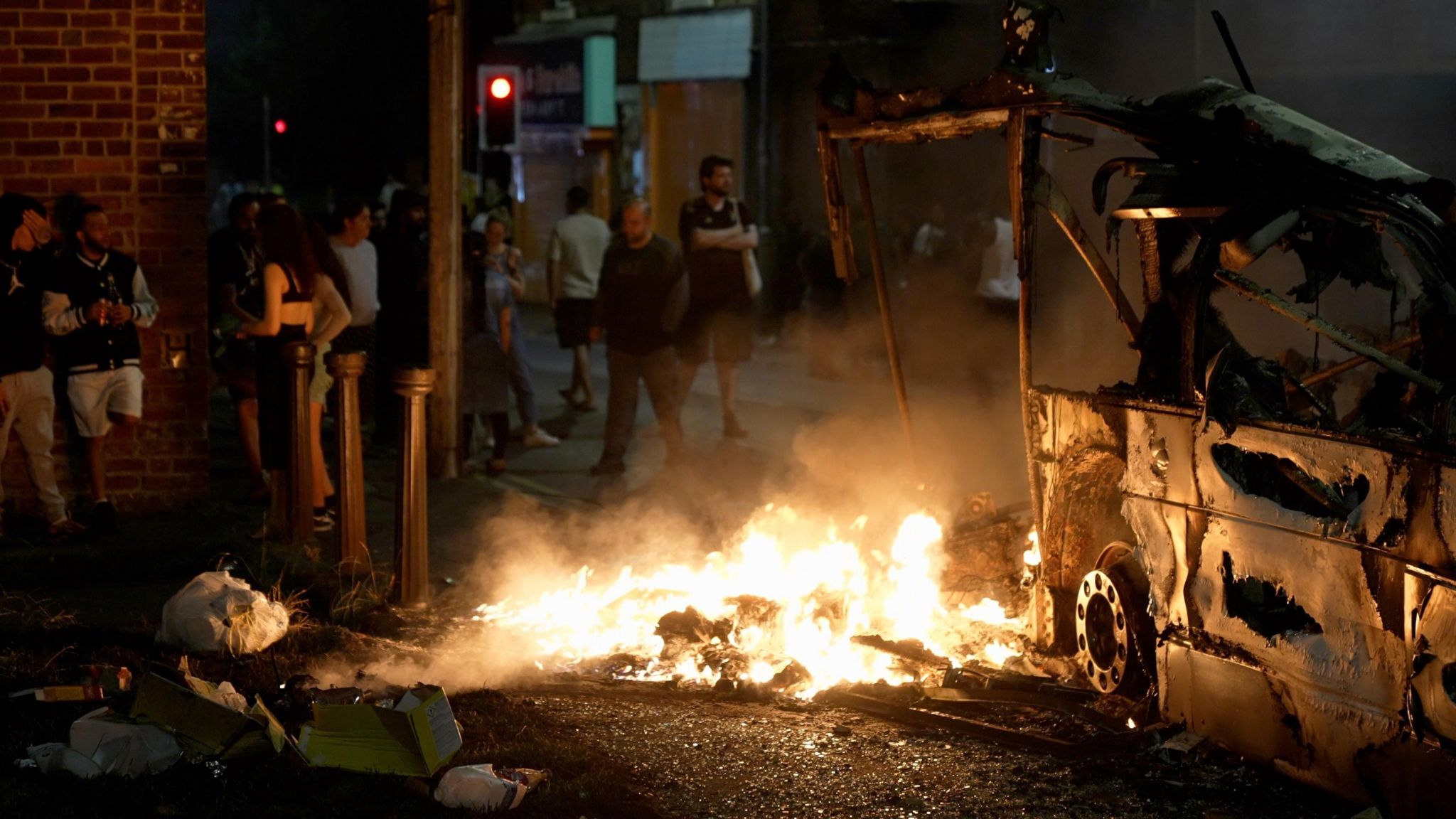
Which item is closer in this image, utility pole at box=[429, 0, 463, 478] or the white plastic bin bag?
the white plastic bin bag

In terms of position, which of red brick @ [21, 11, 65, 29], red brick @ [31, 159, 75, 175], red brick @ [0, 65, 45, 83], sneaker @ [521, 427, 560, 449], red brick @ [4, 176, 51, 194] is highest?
red brick @ [21, 11, 65, 29]

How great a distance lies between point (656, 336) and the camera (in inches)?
427

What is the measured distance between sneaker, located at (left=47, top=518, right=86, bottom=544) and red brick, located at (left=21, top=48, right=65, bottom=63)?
2647 millimetres

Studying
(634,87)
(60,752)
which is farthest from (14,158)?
(634,87)

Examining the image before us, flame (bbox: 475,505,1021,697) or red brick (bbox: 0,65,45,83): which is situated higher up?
red brick (bbox: 0,65,45,83)

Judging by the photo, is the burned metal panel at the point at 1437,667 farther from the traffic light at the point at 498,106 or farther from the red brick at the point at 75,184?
the traffic light at the point at 498,106

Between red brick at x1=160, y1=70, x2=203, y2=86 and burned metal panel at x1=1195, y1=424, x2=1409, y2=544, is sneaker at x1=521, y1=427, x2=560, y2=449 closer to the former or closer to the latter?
red brick at x1=160, y1=70, x2=203, y2=86

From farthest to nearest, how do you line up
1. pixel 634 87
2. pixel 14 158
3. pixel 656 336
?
1. pixel 634 87
2. pixel 656 336
3. pixel 14 158

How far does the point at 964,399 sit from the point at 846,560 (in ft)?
23.5

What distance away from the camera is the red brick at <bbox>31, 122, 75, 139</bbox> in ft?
28.6

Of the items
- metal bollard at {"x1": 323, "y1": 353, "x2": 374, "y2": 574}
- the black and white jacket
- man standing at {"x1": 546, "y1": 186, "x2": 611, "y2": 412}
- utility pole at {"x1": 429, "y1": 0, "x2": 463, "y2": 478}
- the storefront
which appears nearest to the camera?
metal bollard at {"x1": 323, "y1": 353, "x2": 374, "y2": 574}

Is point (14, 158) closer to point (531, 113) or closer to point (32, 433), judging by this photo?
point (32, 433)

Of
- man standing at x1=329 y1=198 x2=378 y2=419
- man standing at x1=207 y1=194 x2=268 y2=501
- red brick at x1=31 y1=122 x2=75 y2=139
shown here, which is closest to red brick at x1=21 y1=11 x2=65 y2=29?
red brick at x1=31 y1=122 x2=75 y2=139

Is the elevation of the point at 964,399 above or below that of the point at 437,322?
below
